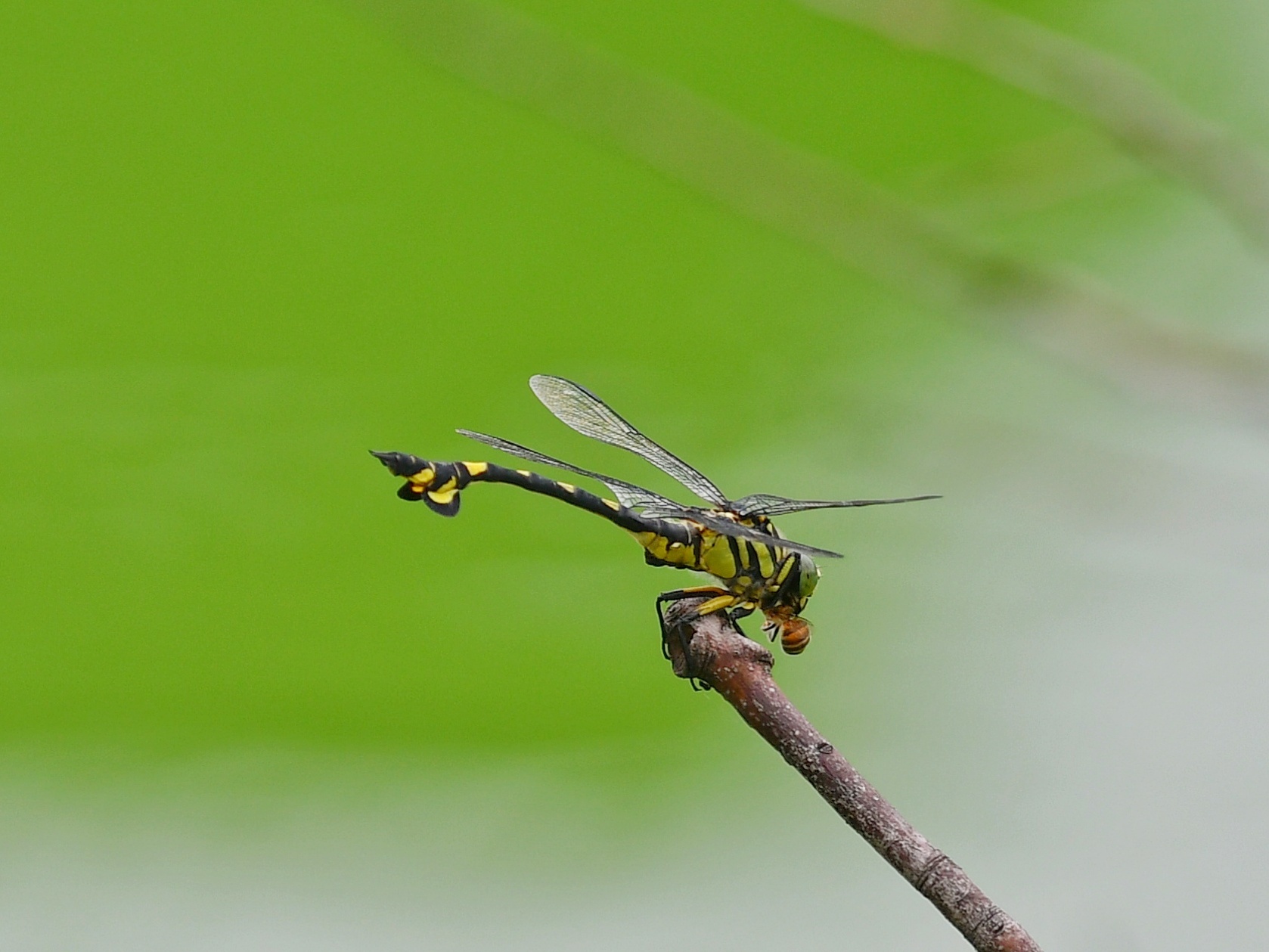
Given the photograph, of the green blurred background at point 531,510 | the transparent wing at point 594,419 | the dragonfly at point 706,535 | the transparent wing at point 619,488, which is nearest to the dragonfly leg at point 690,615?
the dragonfly at point 706,535

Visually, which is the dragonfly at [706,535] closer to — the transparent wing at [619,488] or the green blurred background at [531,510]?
the transparent wing at [619,488]

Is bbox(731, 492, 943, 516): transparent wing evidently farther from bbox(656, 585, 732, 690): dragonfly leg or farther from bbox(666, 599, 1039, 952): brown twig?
bbox(666, 599, 1039, 952): brown twig

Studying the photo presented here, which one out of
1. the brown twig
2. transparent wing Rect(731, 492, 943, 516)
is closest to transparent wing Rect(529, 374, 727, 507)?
transparent wing Rect(731, 492, 943, 516)

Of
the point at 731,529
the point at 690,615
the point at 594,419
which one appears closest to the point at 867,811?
the point at 690,615

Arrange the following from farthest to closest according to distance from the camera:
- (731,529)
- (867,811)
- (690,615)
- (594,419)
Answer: (594,419) < (731,529) < (690,615) < (867,811)

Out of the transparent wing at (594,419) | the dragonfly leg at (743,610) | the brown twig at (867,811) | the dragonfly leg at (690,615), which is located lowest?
the brown twig at (867,811)

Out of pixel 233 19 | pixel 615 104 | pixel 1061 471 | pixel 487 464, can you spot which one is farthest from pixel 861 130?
pixel 487 464

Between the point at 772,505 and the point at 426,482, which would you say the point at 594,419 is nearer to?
the point at 772,505
